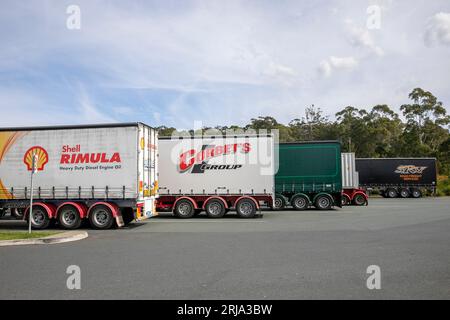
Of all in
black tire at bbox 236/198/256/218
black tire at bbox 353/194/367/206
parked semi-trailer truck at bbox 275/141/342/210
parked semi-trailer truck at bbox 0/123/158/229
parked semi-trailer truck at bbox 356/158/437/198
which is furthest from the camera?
parked semi-trailer truck at bbox 356/158/437/198

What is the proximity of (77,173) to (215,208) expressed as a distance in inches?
245

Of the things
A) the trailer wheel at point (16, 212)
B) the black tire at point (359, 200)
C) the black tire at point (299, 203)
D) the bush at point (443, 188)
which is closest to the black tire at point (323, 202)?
the black tire at point (299, 203)

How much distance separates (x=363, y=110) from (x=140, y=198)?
5624cm

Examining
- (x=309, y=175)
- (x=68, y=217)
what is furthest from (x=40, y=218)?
(x=309, y=175)

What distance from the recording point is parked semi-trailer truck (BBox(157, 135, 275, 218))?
16.8 m

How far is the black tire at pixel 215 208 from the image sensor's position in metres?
17.0

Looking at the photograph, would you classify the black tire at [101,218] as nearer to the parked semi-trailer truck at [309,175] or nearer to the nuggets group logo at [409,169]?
the parked semi-trailer truck at [309,175]

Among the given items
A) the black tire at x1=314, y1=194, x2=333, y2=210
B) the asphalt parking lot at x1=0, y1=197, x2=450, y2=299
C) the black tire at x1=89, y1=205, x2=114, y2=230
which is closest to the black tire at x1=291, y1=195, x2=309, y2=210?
the black tire at x1=314, y1=194, x2=333, y2=210

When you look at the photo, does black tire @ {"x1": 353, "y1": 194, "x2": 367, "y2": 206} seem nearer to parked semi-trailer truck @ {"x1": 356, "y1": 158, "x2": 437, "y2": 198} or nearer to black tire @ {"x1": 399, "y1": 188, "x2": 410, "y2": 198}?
parked semi-trailer truck @ {"x1": 356, "y1": 158, "x2": 437, "y2": 198}

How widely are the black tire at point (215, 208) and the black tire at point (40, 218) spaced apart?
651cm

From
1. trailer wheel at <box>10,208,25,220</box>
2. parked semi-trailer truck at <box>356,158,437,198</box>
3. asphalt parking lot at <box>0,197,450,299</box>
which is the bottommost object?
asphalt parking lot at <box>0,197,450,299</box>

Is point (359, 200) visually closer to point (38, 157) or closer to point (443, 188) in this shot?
point (38, 157)

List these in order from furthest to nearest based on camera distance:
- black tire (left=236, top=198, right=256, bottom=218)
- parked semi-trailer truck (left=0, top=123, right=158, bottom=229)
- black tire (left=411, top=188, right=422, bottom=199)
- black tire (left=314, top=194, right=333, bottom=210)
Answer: black tire (left=411, top=188, right=422, bottom=199), black tire (left=314, top=194, right=333, bottom=210), black tire (left=236, top=198, right=256, bottom=218), parked semi-trailer truck (left=0, top=123, right=158, bottom=229)

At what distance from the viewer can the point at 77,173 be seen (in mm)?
13281
